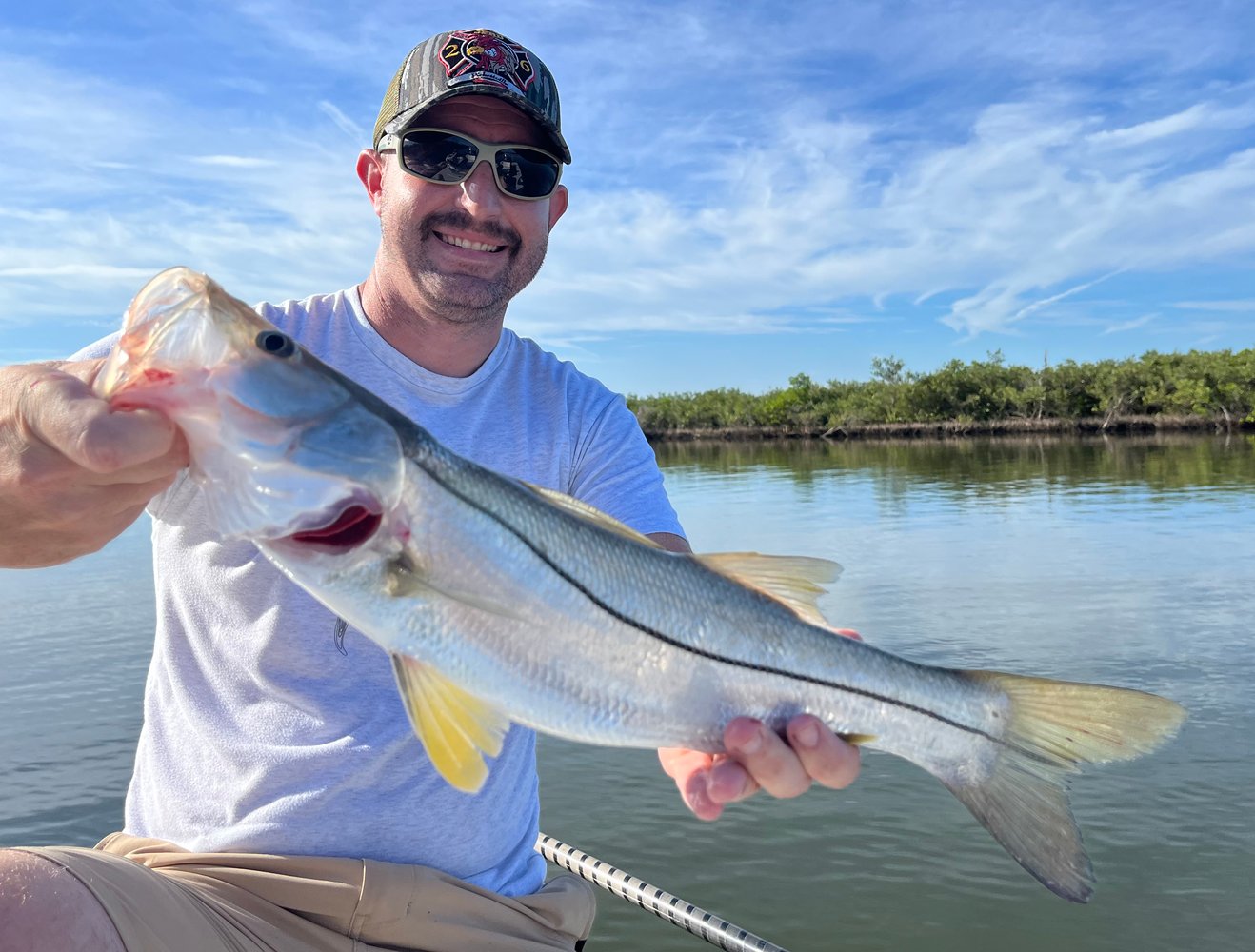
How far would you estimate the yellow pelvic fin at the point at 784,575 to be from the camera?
8.24ft

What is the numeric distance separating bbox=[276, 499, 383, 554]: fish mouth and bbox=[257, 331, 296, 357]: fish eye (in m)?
0.35

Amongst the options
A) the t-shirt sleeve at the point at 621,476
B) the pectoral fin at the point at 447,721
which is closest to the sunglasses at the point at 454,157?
the t-shirt sleeve at the point at 621,476

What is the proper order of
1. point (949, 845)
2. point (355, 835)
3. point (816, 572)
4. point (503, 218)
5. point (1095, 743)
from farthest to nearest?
point (949, 845) < point (503, 218) < point (355, 835) < point (816, 572) < point (1095, 743)

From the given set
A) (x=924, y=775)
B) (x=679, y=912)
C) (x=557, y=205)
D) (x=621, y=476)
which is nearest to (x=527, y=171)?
(x=557, y=205)

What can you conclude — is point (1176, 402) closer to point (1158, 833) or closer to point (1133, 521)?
point (1133, 521)

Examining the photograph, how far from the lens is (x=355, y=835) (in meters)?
2.99

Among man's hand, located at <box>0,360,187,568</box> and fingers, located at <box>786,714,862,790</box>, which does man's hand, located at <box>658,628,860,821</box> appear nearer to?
fingers, located at <box>786,714,862,790</box>

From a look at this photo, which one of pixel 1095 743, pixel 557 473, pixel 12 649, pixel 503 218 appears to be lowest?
pixel 12 649

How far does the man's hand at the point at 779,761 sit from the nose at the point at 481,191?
2128 mm

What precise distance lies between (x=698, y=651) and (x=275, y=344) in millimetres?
1224

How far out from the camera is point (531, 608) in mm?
2250

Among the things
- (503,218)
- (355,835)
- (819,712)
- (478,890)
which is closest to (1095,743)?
(819,712)

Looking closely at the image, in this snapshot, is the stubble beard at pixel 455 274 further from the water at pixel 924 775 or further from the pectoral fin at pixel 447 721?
the water at pixel 924 775

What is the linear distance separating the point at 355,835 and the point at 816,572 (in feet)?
5.44
